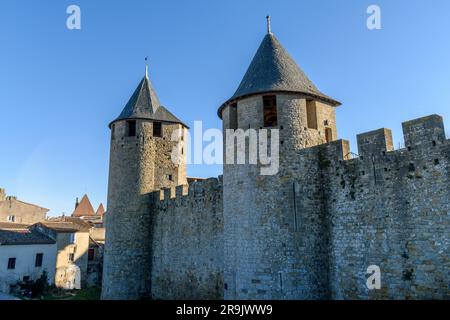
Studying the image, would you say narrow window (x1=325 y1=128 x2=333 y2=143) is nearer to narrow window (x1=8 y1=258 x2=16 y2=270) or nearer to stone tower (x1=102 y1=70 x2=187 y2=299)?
stone tower (x1=102 y1=70 x2=187 y2=299)

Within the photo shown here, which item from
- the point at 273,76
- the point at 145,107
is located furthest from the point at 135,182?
the point at 273,76

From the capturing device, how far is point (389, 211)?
9773 mm

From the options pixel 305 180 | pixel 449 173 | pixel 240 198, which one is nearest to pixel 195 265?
pixel 240 198

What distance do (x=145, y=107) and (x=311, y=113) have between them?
10.8 meters

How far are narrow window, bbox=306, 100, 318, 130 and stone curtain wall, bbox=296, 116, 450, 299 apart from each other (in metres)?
1.02

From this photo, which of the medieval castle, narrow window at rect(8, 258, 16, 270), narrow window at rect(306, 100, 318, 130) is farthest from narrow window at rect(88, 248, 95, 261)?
narrow window at rect(306, 100, 318, 130)

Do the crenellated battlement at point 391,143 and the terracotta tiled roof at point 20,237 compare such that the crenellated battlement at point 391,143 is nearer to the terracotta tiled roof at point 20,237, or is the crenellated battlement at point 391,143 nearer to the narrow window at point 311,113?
the narrow window at point 311,113

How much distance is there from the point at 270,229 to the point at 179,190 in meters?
7.51

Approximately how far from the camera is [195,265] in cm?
1559

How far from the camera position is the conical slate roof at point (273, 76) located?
12023 mm

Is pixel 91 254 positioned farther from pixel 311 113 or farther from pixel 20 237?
pixel 311 113
